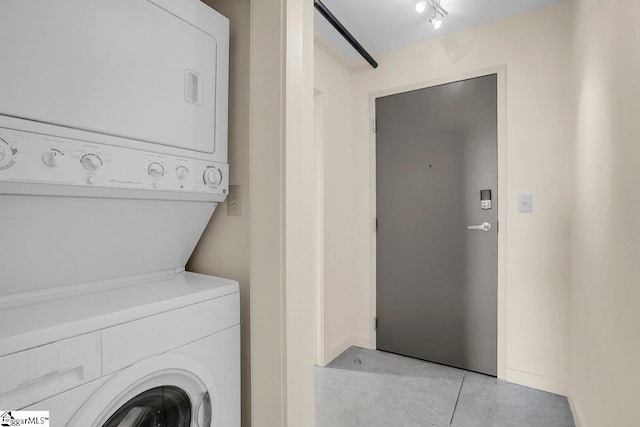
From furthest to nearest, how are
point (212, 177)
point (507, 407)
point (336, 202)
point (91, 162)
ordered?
point (336, 202)
point (507, 407)
point (212, 177)
point (91, 162)

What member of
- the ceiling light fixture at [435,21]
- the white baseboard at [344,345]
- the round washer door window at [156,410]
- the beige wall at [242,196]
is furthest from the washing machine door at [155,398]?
the ceiling light fixture at [435,21]

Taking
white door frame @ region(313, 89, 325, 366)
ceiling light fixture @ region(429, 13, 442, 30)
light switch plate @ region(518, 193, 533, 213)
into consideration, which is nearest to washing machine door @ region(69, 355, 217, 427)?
white door frame @ region(313, 89, 325, 366)

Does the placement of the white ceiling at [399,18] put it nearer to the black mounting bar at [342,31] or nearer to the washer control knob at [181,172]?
the black mounting bar at [342,31]

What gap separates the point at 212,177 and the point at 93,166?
0.37m

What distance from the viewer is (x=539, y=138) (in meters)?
2.02

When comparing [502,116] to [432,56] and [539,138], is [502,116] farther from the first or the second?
[432,56]

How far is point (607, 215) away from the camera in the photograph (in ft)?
3.95

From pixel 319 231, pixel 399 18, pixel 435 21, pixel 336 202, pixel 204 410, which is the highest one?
pixel 399 18

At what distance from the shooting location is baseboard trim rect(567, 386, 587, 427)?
5.23 feet

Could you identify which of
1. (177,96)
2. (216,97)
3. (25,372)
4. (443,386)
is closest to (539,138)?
(443,386)

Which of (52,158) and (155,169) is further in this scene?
(155,169)

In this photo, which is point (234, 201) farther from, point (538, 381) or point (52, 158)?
point (538, 381)

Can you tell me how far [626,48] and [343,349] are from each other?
96.8 inches

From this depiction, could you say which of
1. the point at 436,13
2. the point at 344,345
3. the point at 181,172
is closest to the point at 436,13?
the point at 436,13
